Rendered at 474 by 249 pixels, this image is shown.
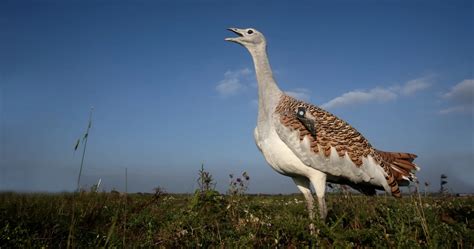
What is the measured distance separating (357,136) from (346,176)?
0.79m

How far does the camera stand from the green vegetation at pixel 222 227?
3.49m

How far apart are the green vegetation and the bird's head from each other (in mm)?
2620

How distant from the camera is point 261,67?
6.56m

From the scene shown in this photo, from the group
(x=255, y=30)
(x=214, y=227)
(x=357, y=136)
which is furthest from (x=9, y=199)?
(x=357, y=136)

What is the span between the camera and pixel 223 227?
4.48 metres

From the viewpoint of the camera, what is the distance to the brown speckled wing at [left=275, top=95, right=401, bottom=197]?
5.43 meters

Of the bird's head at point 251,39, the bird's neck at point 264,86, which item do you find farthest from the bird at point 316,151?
the bird's head at point 251,39

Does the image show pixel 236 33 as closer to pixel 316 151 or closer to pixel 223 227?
pixel 316 151

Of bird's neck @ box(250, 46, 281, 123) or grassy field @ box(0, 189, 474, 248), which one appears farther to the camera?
bird's neck @ box(250, 46, 281, 123)

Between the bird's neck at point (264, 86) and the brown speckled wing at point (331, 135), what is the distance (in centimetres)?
14

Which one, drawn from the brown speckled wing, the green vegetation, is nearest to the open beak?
the brown speckled wing

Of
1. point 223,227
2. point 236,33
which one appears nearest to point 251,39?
point 236,33

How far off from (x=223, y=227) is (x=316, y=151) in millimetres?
1779

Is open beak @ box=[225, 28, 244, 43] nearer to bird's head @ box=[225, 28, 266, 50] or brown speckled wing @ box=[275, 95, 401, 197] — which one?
bird's head @ box=[225, 28, 266, 50]
